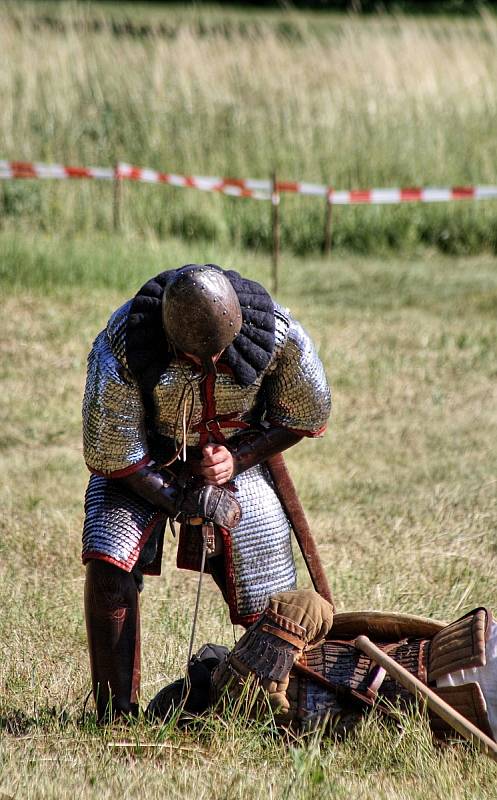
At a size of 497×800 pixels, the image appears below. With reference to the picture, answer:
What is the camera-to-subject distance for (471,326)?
31.1 ft

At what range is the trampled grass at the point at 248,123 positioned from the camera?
40.5ft

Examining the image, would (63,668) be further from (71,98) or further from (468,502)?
(71,98)

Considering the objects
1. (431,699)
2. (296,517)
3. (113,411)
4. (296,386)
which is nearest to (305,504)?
(296,517)

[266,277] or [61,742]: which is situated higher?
[61,742]

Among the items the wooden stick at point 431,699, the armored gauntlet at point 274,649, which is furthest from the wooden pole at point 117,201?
the wooden stick at point 431,699

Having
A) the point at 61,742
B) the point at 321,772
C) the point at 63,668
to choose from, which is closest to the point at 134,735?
the point at 61,742

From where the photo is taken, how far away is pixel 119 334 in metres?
3.27

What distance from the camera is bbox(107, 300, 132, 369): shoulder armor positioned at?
128 inches

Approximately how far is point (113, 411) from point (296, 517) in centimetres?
73

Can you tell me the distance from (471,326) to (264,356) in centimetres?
644

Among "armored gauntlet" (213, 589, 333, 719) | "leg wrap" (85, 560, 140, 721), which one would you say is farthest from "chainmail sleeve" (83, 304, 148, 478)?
"armored gauntlet" (213, 589, 333, 719)

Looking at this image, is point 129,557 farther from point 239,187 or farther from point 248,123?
point 248,123

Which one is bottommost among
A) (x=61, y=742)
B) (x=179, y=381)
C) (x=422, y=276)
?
(x=422, y=276)

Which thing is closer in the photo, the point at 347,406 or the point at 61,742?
the point at 61,742
